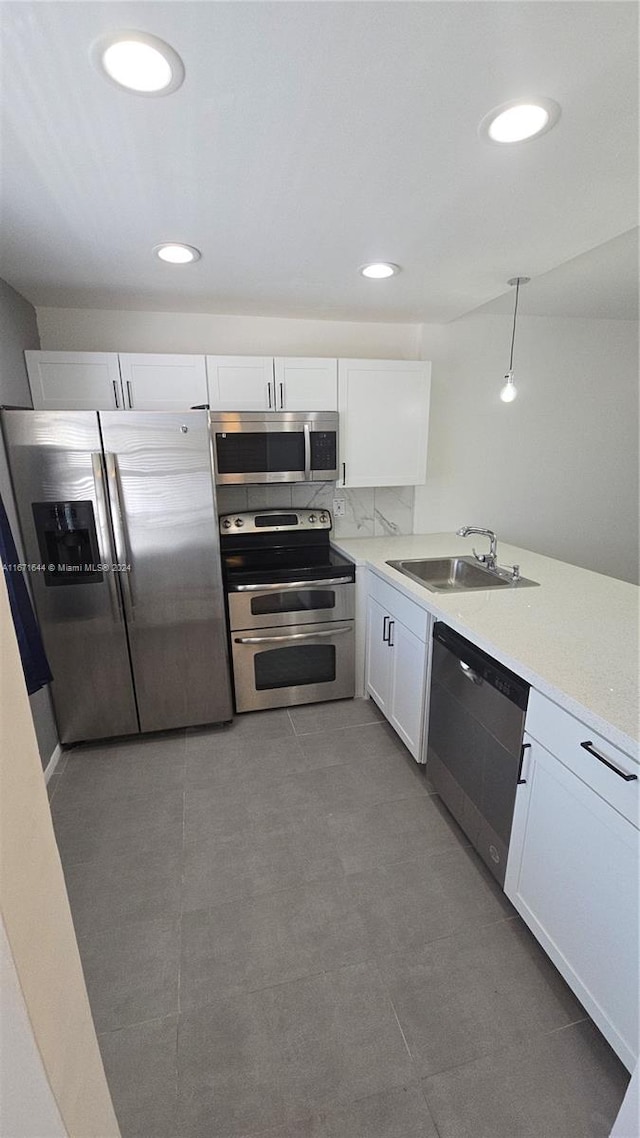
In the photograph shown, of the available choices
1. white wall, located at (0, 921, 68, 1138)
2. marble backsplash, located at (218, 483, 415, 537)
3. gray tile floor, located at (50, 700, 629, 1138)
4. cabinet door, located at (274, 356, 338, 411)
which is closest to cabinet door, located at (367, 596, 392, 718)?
gray tile floor, located at (50, 700, 629, 1138)

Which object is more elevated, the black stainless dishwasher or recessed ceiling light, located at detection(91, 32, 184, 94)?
recessed ceiling light, located at detection(91, 32, 184, 94)

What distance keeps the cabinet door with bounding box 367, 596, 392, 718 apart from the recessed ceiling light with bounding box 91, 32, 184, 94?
2.07 metres

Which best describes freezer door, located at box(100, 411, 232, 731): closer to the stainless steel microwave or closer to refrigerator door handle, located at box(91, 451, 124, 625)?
refrigerator door handle, located at box(91, 451, 124, 625)

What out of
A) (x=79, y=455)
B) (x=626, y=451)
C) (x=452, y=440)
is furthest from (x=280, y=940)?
(x=626, y=451)

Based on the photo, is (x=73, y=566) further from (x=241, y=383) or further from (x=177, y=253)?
(x=177, y=253)

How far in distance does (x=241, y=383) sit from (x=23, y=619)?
5.45ft

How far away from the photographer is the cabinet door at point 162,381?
2416mm

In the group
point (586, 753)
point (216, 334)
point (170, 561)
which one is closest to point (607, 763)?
point (586, 753)

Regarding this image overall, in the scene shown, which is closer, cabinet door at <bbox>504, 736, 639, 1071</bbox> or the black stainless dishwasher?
cabinet door at <bbox>504, 736, 639, 1071</bbox>

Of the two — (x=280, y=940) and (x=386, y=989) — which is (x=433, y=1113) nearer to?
(x=386, y=989)

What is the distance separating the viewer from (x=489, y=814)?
5.29 feet

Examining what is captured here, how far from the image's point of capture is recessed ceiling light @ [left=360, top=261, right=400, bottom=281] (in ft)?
6.44

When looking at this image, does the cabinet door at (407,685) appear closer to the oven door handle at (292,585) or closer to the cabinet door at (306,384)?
the oven door handle at (292,585)

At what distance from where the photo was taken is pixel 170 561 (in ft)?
7.61
